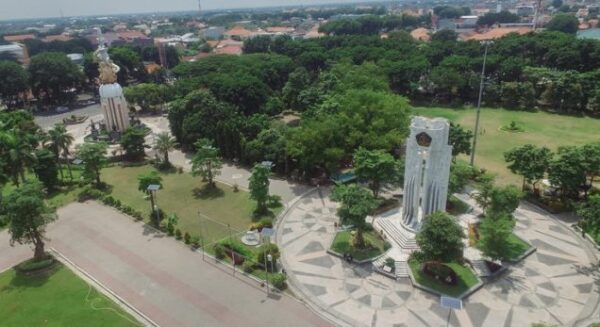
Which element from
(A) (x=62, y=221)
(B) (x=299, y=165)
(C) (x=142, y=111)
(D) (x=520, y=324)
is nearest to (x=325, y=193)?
(B) (x=299, y=165)

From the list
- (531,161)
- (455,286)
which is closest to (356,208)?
(455,286)

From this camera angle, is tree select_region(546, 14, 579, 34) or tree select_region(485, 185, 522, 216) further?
tree select_region(546, 14, 579, 34)

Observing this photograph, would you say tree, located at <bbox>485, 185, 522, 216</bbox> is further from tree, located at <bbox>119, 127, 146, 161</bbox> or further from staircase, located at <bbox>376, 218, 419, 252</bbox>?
tree, located at <bbox>119, 127, 146, 161</bbox>

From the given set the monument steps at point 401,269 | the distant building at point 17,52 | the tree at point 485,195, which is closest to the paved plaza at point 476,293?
the monument steps at point 401,269

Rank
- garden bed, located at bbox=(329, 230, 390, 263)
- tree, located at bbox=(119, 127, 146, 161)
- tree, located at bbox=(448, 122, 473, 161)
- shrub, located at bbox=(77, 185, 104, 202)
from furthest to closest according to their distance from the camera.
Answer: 1. tree, located at bbox=(119, 127, 146, 161)
2. tree, located at bbox=(448, 122, 473, 161)
3. shrub, located at bbox=(77, 185, 104, 202)
4. garden bed, located at bbox=(329, 230, 390, 263)

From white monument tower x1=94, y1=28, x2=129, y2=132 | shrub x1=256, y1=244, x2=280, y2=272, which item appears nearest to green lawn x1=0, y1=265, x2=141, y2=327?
shrub x1=256, y1=244, x2=280, y2=272

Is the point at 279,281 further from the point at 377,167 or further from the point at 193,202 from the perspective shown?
the point at 193,202

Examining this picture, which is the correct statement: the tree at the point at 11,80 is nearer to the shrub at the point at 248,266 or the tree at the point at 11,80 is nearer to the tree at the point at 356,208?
the shrub at the point at 248,266
